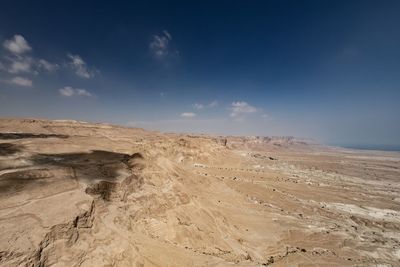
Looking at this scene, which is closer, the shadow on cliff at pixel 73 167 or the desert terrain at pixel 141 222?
the desert terrain at pixel 141 222

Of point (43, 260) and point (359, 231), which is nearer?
point (43, 260)

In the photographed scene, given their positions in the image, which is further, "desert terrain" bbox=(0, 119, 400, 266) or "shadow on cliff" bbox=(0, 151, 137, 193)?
"shadow on cliff" bbox=(0, 151, 137, 193)

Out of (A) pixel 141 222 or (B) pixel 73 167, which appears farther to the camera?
(B) pixel 73 167

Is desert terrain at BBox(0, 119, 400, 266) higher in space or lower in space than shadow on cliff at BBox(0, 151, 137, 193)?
lower

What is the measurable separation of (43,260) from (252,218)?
55.6 ft

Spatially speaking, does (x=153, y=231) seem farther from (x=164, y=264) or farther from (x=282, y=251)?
(x=282, y=251)

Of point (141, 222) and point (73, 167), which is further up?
point (73, 167)

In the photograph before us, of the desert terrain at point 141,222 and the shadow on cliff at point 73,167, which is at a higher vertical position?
the shadow on cliff at point 73,167

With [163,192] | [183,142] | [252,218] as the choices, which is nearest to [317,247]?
[252,218]

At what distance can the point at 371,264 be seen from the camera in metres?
15.0

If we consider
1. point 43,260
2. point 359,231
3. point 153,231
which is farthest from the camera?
point 359,231

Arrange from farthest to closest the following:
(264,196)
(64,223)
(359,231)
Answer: (264,196) < (359,231) < (64,223)

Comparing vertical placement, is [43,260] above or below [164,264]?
above

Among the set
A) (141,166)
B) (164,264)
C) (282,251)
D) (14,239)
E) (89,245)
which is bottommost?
(282,251)
